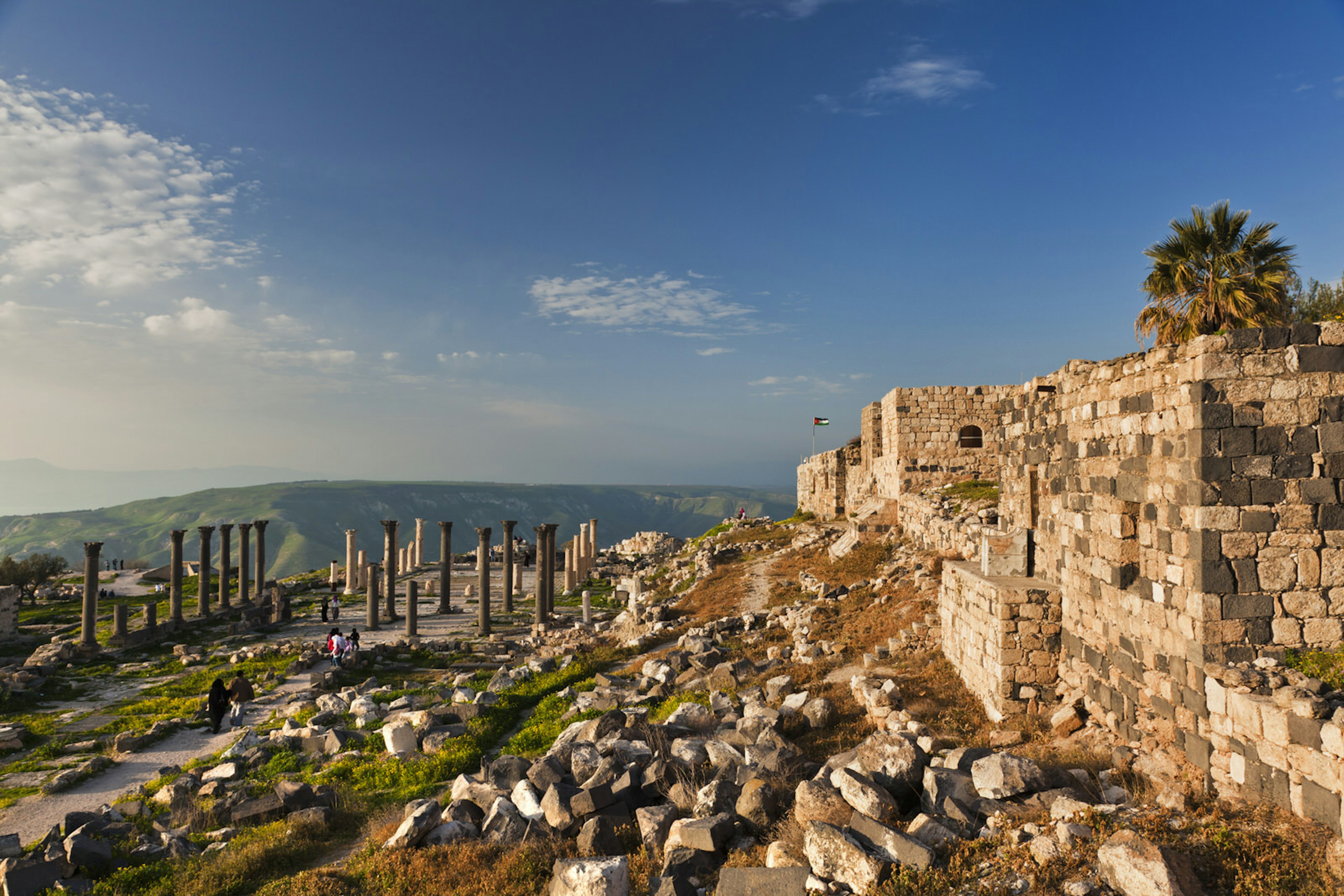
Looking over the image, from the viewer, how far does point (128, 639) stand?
29.3 m

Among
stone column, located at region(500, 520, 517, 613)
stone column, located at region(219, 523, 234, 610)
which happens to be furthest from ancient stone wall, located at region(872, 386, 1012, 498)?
stone column, located at region(219, 523, 234, 610)

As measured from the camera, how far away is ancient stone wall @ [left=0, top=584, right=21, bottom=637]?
3033 centimetres

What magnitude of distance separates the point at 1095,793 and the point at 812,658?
785cm

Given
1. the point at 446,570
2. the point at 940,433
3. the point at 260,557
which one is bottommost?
the point at 446,570

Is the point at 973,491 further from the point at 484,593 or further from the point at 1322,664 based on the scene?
the point at 484,593

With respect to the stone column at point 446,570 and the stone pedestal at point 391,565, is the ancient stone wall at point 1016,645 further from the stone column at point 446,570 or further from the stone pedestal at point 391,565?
the stone column at point 446,570

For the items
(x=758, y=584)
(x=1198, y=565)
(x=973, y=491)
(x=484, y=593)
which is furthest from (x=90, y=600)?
(x=1198, y=565)

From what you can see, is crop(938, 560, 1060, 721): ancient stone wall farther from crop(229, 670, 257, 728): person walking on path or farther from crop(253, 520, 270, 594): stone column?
crop(253, 520, 270, 594): stone column

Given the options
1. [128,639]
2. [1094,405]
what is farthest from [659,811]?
[128,639]

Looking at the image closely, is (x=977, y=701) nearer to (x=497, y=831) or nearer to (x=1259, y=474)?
(x=1259, y=474)

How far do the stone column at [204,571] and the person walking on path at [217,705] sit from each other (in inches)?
677

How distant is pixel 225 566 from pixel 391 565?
1250 centimetres

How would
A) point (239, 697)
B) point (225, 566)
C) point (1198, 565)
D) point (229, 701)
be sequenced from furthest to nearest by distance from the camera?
point (225, 566)
point (229, 701)
point (239, 697)
point (1198, 565)

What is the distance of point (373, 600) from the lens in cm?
3325
